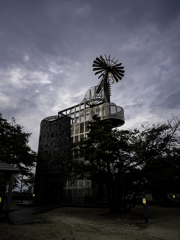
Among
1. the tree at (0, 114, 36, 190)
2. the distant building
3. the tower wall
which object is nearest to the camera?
the tree at (0, 114, 36, 190)

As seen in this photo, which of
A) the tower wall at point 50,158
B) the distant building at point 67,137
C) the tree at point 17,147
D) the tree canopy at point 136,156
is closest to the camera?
the tree canopy at point 136,156

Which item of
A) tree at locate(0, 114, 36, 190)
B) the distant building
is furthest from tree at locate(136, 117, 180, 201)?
tree at locate(0, 114, 36, 190)

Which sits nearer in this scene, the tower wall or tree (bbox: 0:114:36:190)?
tree (bbox: 0:114:36:190)

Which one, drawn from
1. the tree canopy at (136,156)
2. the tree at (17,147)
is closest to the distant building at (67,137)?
the tree at (17,147)

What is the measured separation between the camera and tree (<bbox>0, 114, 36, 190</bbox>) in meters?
16.3

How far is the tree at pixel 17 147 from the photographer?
53.6ft

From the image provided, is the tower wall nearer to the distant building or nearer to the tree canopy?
the distant building

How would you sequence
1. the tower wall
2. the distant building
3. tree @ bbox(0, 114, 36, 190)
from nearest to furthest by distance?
tree @ bbox(0, 114, 36, 190), the distant building, the tower wall

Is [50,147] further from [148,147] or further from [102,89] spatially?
[148,147]

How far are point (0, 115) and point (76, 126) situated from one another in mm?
11059

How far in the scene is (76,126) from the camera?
981 inches

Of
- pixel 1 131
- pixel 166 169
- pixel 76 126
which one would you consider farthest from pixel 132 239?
pixel 76 126

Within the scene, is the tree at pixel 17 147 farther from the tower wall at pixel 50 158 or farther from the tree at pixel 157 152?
the tree at pixel 157 152

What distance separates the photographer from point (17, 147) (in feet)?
55.2
